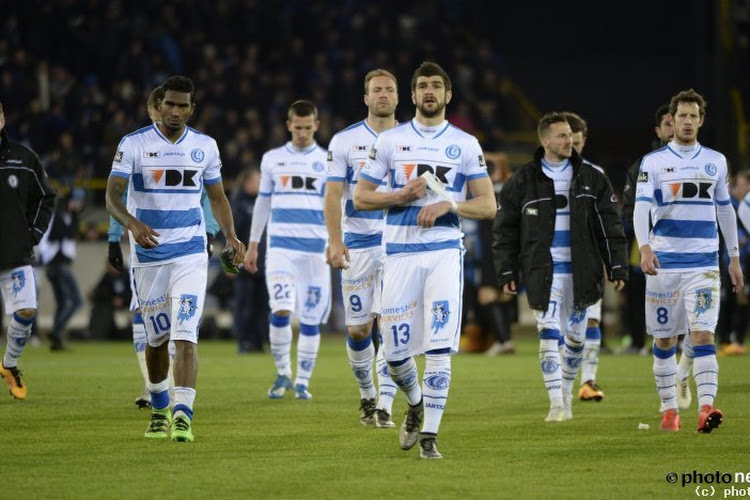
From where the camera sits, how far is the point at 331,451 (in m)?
9.71

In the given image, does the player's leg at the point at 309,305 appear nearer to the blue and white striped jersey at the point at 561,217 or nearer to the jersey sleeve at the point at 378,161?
the blue and white striped jersey at the point at 561,217

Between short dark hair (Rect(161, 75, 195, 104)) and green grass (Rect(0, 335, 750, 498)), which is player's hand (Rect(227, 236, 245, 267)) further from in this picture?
green grass (Rect(0, 335, 750, 498))

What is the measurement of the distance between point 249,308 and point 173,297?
37.0ft

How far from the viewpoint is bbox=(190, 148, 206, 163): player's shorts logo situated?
1044 centimetres

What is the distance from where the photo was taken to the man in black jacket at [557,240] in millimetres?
11859

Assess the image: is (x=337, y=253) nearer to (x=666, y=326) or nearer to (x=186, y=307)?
(x=186, y=307)

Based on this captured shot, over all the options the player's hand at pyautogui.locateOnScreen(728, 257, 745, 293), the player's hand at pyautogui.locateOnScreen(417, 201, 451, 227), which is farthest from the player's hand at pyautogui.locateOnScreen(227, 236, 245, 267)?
the player's hand at pyautogui.locateOnScreen(728, 257, 745, 293)

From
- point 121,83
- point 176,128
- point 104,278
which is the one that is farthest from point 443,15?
point 176,128

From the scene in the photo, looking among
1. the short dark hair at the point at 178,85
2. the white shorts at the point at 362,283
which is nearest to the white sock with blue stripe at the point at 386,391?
the white shorts at the point at 362,283

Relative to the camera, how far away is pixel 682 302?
37.1 feet

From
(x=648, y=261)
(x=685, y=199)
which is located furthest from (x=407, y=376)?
(x=685, y=199)

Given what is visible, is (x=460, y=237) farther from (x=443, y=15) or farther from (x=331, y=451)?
(x=443, y=15)

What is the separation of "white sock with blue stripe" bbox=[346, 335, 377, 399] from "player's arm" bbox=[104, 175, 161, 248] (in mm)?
2577

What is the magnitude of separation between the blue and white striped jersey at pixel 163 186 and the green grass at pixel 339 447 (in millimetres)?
1449
